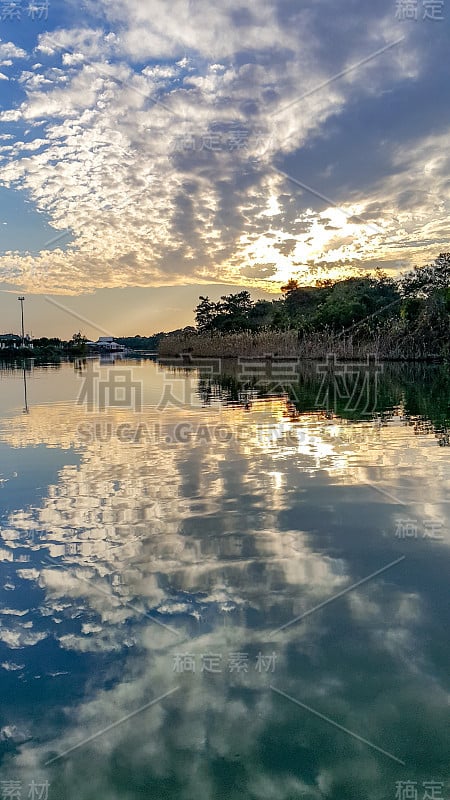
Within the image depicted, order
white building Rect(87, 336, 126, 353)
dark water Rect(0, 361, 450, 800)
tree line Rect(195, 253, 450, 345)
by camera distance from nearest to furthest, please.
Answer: dark water Rect(0, 361, 450, 800) → tree line Rect(195, 253, 450, 345) → white building Rect(87, 336, 126, 353)

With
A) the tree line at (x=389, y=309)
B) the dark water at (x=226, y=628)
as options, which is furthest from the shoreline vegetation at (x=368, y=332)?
the dark water at (x=226, y=628)

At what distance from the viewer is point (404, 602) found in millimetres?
3062

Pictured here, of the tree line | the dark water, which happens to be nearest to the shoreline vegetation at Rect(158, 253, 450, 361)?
the tree line

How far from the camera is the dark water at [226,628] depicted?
202 centimetres

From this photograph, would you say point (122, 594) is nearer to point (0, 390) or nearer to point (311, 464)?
point (311, 464)

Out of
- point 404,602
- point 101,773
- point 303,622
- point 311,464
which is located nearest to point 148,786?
point 101,773

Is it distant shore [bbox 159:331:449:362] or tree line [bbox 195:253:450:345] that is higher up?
tree line [bbox 195:253:450:345]

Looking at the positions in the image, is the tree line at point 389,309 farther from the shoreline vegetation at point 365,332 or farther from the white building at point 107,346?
the white building at point 107,346

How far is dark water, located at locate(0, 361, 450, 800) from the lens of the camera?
2020 mm

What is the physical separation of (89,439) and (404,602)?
18.3ft

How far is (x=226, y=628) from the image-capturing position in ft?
9.27

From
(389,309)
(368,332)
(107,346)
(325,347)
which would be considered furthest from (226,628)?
(107,346)

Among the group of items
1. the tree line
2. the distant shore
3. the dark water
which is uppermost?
the tree line

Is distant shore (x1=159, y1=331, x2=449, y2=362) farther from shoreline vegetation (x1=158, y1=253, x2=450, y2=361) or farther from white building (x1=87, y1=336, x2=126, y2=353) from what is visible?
white building (x1=87, y1=336, x2=126, y2=353)
